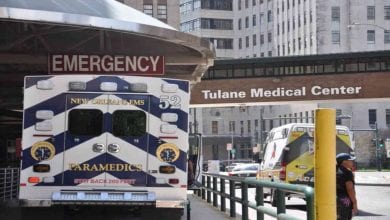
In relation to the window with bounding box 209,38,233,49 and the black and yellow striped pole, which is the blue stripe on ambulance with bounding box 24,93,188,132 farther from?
the window with bounding box 209,38,233,49

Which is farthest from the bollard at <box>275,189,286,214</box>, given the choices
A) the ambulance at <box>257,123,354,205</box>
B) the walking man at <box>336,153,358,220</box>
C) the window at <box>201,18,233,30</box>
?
the window at <box>201,18,233,30</box>

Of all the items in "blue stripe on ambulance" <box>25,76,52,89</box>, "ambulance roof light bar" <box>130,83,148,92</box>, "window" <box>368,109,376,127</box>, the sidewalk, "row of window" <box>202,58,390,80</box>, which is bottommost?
the sidewalk

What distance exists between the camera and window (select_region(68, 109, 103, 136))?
11508mm

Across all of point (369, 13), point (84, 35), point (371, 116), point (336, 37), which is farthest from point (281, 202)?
point (369, 13)

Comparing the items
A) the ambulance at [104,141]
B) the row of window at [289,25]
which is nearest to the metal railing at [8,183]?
the ambulance at [104,141]

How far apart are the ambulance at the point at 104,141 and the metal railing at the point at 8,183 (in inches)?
188

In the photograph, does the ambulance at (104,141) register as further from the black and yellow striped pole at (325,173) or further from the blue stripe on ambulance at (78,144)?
the black and yellow striped pole at (325,173)

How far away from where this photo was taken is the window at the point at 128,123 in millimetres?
11609

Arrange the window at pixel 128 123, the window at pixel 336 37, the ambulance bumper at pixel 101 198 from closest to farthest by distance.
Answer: the ambulance bumper at pixel 101 198 → the window at pixel 128 123 → the window at pixel 336 37

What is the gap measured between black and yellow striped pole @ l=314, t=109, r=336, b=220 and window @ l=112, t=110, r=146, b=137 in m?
5.55

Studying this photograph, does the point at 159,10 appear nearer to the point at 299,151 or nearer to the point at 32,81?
the point at 299,151

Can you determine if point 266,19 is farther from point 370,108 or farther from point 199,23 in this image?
point 370,108

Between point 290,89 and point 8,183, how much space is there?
27612mm

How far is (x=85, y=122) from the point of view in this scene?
37.8ft
